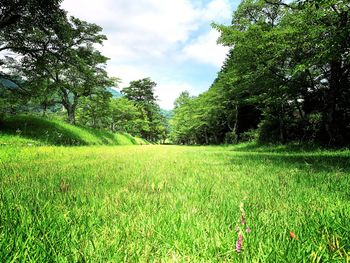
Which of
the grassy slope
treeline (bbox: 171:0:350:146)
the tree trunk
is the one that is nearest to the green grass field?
treeline (bbox: 171:0:350:146)

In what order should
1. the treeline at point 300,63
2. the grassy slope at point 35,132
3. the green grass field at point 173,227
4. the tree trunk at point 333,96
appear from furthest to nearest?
the grassy slope at point 35,132
the tree trunk at point 333,96
the treeline at point 300,63
the green grass field at point 173,227

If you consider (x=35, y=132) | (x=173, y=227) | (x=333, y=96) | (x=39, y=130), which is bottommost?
(x=173, y=227)

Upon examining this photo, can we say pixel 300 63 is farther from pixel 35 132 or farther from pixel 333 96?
pixel 35 132

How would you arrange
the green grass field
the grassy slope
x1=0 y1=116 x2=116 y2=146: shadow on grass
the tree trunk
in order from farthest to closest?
x1=0 y1=116 x2=116 y2=146: shadow on grass < the grassy slope < the tree trunk < the green grass field

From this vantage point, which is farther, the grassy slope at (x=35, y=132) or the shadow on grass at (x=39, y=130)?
the shadow on grass at (x=39, y=130)

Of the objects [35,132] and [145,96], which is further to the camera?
[145,96]

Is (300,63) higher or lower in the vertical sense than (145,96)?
lower

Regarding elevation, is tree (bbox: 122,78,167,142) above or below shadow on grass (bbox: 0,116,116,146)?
above


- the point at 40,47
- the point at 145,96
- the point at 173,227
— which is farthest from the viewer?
the point at 145,96

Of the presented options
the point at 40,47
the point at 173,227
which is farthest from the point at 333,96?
the point at 40,47

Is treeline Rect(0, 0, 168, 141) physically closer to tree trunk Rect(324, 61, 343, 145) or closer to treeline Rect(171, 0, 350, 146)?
treeline Rect(171, 0, 350, 146)

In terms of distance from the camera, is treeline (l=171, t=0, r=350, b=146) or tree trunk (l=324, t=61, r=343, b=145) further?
tree trunk (l=324, t=61, r=343, b=145)

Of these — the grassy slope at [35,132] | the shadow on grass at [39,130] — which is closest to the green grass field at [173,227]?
the grassy slope at [35,132]

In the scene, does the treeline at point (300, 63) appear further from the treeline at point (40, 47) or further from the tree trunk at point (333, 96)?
the treeline at point (40, 47)
